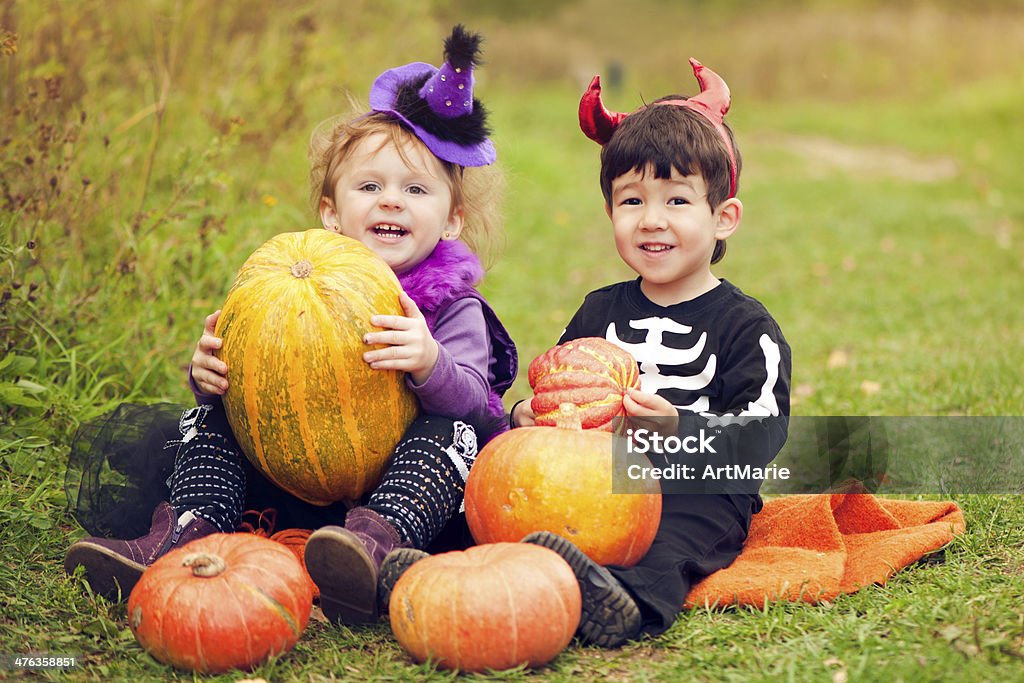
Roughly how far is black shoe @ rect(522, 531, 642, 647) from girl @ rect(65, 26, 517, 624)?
18.6 inches

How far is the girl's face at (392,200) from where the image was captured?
3.49 meters

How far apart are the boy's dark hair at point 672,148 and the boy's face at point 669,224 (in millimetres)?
24

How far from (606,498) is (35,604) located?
63.8 inches

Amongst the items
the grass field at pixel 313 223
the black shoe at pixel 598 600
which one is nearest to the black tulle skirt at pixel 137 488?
the grass field at pixel 313 223

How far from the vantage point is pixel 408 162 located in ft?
11.6

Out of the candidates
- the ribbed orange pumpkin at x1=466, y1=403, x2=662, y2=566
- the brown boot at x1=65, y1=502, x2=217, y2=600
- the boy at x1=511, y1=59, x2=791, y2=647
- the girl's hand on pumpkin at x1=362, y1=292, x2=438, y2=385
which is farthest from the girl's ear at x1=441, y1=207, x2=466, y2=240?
the brown boot at x1=65, y1=502, x2=217, y2=600

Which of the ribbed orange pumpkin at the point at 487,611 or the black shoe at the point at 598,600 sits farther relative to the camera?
the black shoe at the point at 598,600

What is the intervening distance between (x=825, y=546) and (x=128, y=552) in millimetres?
2058

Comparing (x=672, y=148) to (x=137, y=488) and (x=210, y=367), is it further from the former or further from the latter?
(x=137, y=488)

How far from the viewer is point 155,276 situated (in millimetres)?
4984

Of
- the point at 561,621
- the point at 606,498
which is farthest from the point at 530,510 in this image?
the point at 561,621

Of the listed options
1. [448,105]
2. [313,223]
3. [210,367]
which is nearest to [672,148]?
[448,105]

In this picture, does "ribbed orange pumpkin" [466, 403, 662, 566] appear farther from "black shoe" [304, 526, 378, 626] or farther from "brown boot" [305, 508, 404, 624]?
"black shoe" [304, 526, 378, 626]

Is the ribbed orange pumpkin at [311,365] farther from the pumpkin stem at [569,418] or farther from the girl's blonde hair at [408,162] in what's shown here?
the girl's blonde hair at [408,162]
